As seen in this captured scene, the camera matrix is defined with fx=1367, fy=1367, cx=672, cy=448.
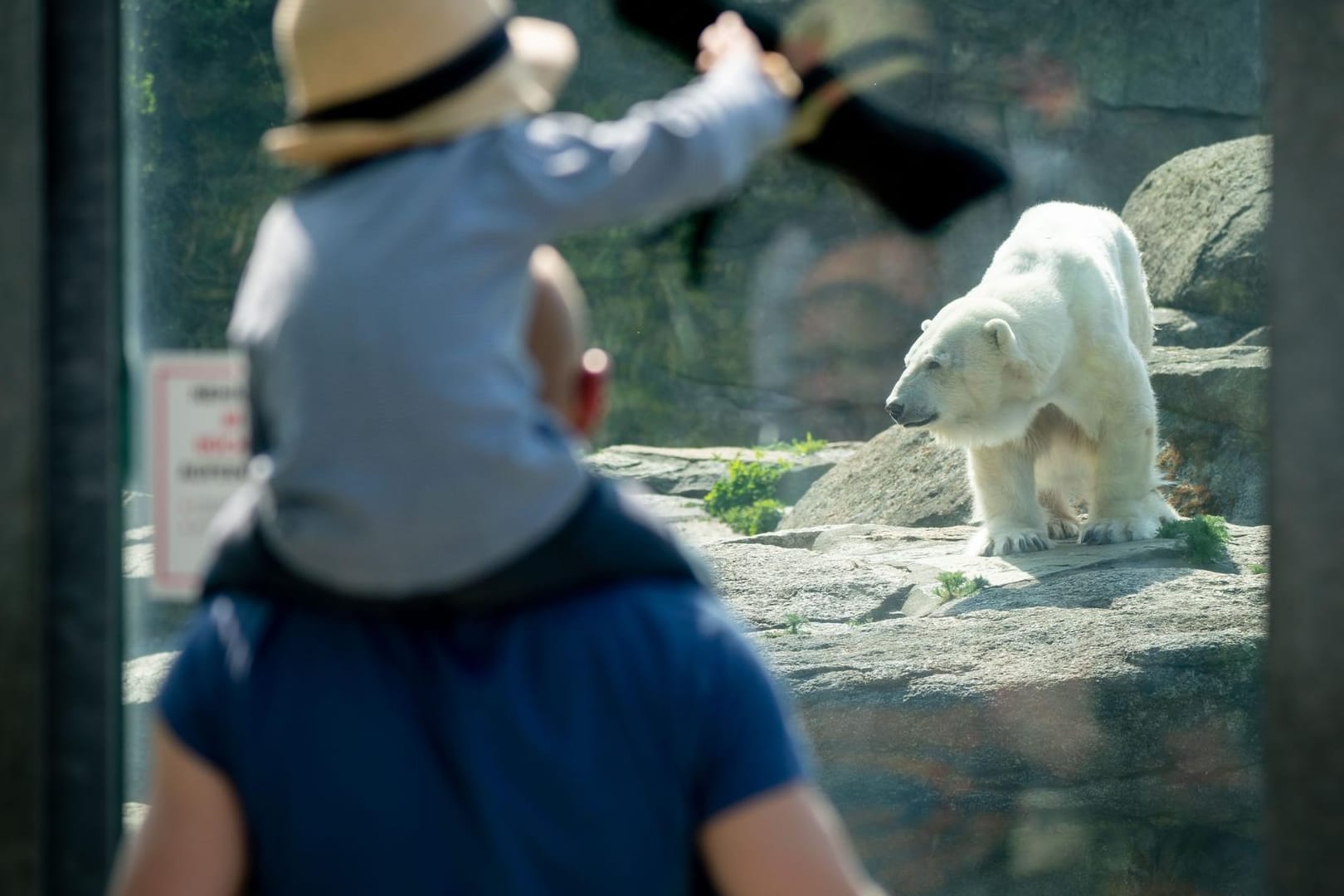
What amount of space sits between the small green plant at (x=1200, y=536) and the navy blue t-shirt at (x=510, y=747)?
321cm

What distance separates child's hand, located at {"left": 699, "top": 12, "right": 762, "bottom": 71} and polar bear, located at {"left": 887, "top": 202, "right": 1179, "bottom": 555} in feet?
10.0

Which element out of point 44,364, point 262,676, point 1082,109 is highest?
point 1082,109

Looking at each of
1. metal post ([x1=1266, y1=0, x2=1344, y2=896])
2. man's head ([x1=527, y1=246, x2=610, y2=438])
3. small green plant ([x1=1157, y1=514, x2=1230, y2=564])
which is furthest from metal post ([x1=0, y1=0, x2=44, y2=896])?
small green plant ([x1=1157, y1=514, x2=1230, y2=564])

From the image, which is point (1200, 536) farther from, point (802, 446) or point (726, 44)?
point (726, 44)

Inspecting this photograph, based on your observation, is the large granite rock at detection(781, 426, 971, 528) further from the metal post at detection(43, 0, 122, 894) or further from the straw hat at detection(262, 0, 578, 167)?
the straw hat at detection(262, 0, 578, 167)

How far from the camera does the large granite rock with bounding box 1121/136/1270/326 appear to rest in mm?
5023

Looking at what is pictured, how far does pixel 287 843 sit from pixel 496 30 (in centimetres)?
47

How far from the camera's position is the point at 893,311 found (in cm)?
555

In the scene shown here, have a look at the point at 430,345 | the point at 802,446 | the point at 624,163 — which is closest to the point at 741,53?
the point at 624,163

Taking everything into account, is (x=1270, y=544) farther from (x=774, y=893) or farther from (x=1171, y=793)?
(x=1171, y=793)

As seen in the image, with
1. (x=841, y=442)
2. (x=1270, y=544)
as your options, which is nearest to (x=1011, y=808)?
(x=841, y=442)

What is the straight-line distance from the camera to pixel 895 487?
464cm

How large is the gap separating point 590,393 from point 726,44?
23 centimetres

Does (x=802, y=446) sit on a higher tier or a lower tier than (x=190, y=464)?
lower
